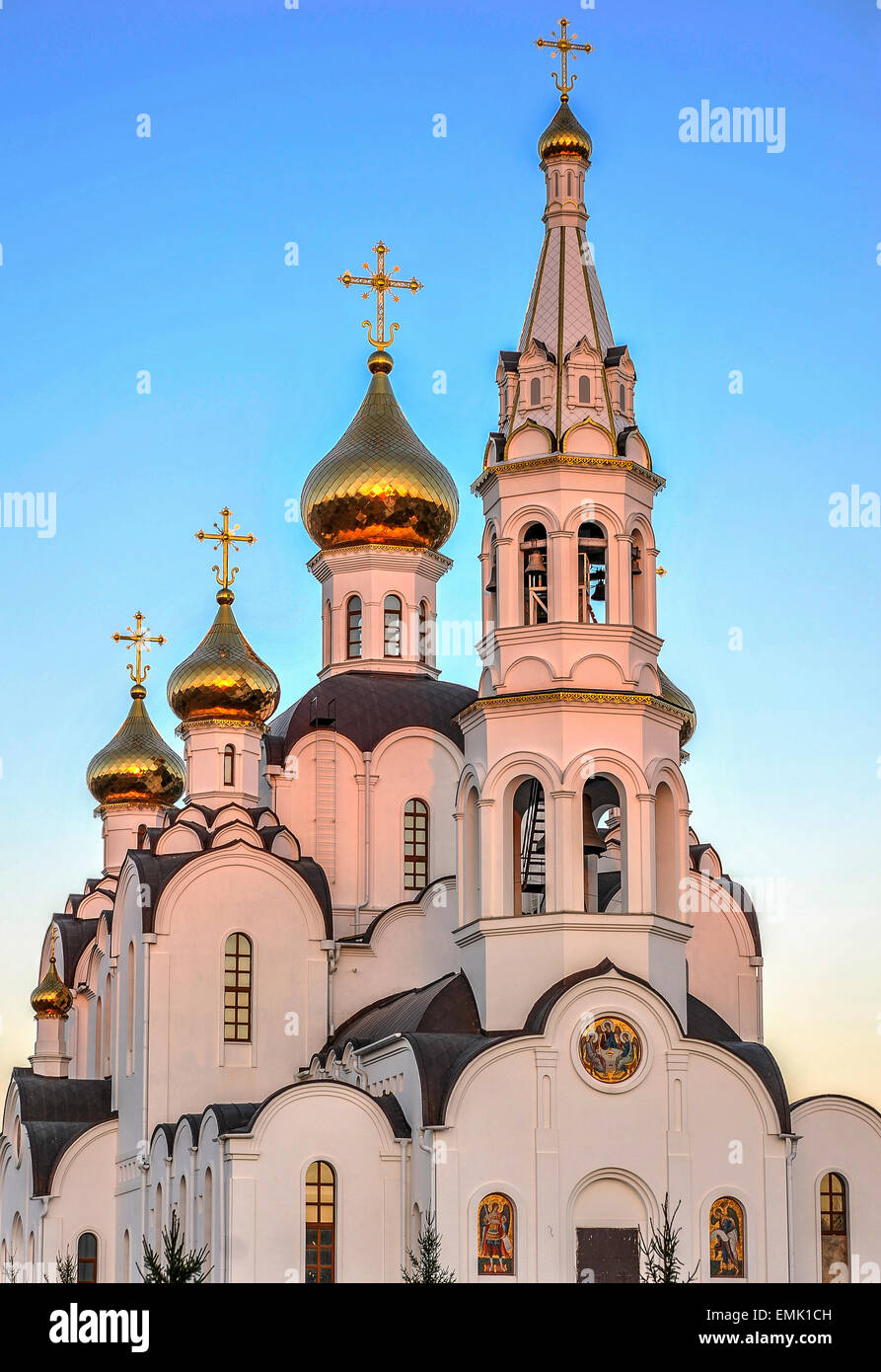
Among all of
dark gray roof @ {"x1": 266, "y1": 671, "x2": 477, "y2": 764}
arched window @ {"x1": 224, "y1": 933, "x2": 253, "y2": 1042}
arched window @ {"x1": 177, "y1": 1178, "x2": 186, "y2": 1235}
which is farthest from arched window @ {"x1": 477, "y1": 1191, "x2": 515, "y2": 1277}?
dark gray roof @ {"x1": 266, "y1": 671, "x2": 477, "y2": 764}

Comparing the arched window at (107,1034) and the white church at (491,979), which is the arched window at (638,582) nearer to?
the white church at (491,979)

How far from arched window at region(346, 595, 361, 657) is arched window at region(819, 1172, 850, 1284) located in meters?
10.1

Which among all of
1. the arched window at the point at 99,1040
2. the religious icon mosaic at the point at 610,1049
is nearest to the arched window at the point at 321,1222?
the religious icon mosaic at the point at 610,1049

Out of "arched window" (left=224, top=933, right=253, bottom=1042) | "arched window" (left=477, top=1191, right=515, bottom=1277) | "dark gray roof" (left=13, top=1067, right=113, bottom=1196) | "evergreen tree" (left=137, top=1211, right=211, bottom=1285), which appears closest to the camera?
"evergreen tree" (left=137, top=1211, right=211, bottom=1285)

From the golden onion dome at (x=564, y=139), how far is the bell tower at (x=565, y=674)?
0.02 metres

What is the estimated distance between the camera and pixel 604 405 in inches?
944

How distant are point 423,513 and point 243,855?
593cm

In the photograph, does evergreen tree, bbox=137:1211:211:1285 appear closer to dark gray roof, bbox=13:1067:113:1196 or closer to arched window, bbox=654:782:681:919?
dark gray roof, bbox=13:1067:113:1196

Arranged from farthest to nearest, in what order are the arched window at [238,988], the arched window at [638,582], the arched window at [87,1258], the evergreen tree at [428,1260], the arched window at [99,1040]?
the arched window at [99,1040] → the arched window at [87,1258] → the arched window at [238,988] → the arched window at [638,582] → the evergreen tree at [428,1260]

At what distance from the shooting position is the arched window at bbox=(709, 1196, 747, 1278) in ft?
72.1

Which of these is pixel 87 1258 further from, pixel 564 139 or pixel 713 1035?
pixel 564 139

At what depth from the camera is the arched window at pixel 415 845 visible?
1104 inches

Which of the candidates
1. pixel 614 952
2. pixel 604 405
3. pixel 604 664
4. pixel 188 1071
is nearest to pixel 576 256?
pixel 604 405
